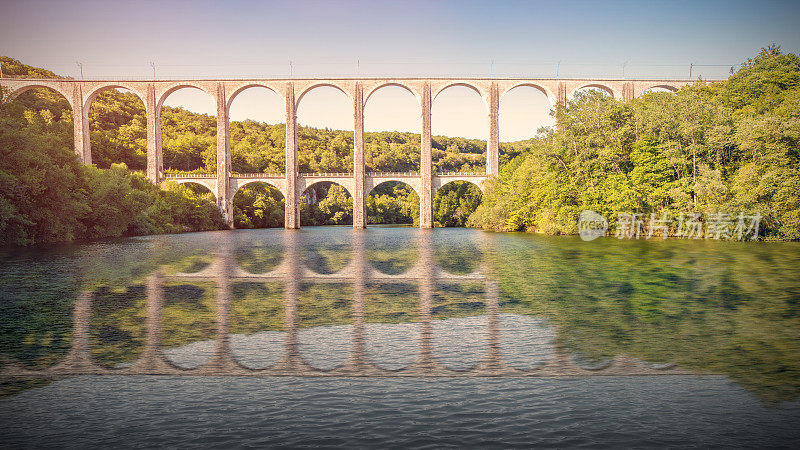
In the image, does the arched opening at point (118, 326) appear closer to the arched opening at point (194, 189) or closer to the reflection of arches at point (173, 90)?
the arched opening at point (194, 189)

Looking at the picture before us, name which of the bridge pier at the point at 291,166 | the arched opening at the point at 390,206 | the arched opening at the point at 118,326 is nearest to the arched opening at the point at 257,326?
the arched opening at the point at 118,326

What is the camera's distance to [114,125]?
316 feet

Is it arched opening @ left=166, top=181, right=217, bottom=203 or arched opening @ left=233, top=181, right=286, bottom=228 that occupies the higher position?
arched opening @ left=166, top=181, right=217, bottom=203

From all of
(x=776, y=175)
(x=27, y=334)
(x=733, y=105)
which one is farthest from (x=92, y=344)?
(x=733, y=105)

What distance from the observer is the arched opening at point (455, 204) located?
81.1 m

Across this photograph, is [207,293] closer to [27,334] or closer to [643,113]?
[27,334]

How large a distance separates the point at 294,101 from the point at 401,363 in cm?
7130

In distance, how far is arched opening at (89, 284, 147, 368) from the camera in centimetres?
932

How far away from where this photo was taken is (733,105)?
49.8 m

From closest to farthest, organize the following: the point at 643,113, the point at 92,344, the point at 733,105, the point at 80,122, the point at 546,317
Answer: the point at 92,344, the point at 546,317, the point at 643,113, the point at 733,105, the point at 80,122

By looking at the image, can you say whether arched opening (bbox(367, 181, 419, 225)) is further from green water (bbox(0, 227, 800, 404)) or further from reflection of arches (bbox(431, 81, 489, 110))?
green water (bbox(0, 227, 800, 404))

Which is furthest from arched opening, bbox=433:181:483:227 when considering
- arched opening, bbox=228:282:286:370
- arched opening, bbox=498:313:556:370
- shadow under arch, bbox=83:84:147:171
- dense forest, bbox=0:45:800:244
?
arched opening, bbox=498:313:556:370

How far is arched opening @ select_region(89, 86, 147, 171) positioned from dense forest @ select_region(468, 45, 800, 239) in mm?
62693

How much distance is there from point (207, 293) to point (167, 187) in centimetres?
5535
